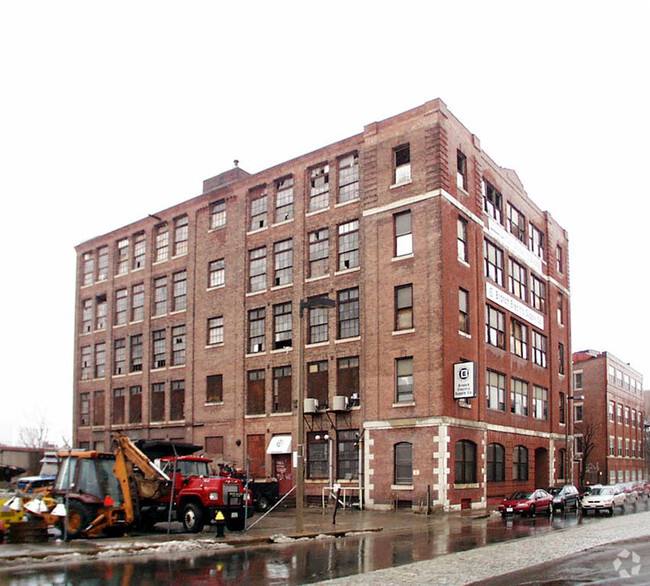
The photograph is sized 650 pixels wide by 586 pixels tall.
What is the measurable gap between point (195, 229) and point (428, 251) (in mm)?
18759

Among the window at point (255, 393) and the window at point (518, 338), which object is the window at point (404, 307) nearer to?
the window at point (255, 393)

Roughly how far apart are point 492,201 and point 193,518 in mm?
29027

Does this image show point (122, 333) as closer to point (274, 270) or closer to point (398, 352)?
point (274, 270)

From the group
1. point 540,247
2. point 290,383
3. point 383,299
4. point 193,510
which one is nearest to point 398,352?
point 383,299

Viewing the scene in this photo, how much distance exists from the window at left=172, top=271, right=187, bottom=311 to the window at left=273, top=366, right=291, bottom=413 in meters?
10.0

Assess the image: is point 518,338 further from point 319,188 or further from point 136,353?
point 136,353

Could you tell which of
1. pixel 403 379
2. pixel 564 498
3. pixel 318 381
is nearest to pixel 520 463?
pixel 564 498

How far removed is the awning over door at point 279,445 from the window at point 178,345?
9966 mm

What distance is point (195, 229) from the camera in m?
52.6

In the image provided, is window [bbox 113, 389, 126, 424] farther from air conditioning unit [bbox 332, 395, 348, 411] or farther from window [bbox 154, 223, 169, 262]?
air conditioning unit [bbox 332, 395, 348, 411]

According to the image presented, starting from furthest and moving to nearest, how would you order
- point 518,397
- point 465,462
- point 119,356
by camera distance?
point 119,356
point 518,397
point 465,462

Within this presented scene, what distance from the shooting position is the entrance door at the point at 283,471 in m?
44.4

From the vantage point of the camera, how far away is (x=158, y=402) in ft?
174

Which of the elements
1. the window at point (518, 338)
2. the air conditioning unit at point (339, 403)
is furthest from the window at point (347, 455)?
the window at point (518, 338)
